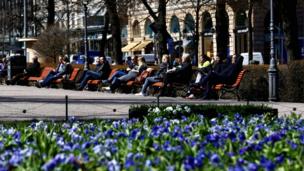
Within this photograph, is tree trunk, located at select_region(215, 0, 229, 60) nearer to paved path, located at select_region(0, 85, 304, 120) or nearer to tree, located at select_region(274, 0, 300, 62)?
tree, located at select_region(274, 0, 300, 62)

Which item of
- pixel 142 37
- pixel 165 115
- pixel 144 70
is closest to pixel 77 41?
pixel 142 37

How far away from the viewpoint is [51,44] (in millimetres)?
52500

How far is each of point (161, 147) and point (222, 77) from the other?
16.1 metres

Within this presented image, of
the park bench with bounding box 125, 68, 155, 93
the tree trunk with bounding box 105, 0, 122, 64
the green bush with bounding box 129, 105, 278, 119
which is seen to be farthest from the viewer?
the tree trunk with bounding box 105, 0, 122, 64

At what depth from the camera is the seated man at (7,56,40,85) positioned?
3531 centimetres

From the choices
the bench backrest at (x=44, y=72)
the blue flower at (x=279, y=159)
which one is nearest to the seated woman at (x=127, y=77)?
the bench backrest at (x=44, y=72)

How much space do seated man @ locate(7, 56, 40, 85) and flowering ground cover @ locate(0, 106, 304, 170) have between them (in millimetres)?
26477

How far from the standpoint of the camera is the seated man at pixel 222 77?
2258 cm

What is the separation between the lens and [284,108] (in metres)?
18.7

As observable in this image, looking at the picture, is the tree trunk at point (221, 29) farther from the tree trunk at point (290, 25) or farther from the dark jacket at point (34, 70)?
the dark jacket at point (34, 70)

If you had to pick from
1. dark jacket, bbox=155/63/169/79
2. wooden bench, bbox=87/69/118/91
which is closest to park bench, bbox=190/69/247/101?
dark jacket, bbox=155/63/169/79

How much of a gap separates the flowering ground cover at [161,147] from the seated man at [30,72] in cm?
2648

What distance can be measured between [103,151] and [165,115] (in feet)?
19.4

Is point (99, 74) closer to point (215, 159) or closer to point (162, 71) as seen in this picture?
point (162, 71)
